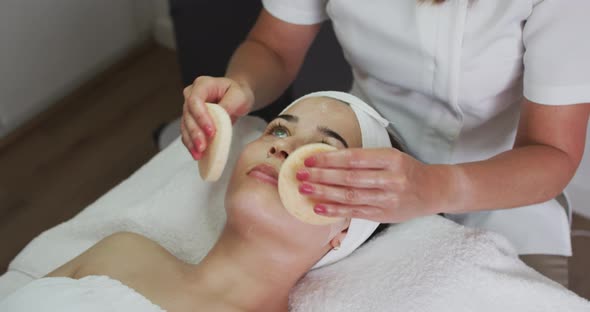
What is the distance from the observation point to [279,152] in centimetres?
90

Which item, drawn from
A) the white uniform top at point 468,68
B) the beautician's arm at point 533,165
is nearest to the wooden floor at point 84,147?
the white uniform top at point 468,68

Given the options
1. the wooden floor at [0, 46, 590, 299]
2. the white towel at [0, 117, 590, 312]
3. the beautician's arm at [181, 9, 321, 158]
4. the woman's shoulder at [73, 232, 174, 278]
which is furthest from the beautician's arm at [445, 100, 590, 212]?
the wooden floor at [0, 46, 590, 299]

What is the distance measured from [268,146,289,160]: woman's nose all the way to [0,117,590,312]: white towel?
0.73 ft

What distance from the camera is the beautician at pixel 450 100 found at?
730 millimetres

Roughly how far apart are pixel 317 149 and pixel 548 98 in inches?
13.1

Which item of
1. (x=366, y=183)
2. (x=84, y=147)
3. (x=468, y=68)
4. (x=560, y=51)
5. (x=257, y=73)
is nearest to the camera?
(x=366, y=183)

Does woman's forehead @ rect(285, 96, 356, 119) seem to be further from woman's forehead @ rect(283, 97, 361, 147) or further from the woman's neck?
the woman's neck

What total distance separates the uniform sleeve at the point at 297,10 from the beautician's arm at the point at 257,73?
0.04 ft

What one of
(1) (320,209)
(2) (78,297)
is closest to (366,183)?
(1) (320,209)

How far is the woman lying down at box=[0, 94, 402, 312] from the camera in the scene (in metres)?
0.85

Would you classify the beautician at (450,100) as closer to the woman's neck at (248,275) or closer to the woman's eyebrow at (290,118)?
the woman's eyebrow at (290,118)

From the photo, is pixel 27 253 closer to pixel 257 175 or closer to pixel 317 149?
pixel 257 175

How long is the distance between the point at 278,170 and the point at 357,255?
23 cm

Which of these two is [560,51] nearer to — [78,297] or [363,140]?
[363,140]
